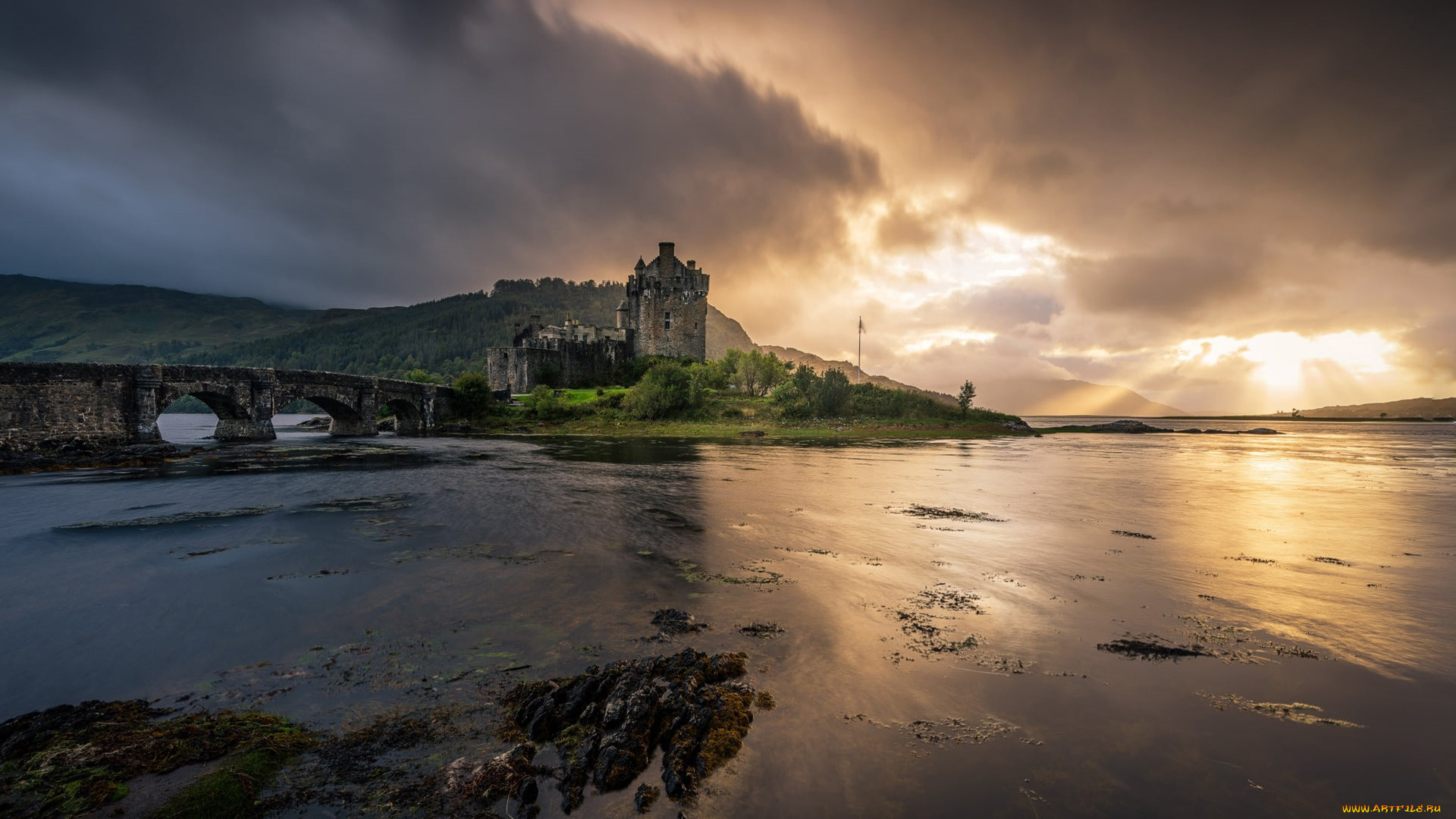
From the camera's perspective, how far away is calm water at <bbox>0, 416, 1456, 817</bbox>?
5.18 m

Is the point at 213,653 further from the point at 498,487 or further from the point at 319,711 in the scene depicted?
the point at 498,487

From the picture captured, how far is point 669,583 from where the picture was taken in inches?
442

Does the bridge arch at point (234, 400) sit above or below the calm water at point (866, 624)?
above

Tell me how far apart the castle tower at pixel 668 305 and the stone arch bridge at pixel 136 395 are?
45354 millimetres

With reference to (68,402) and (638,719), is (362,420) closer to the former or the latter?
(68,402)

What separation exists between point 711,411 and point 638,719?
235 ft

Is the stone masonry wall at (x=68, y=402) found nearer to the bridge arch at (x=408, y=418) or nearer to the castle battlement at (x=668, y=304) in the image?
the bridge arch at (x=408, y=418)

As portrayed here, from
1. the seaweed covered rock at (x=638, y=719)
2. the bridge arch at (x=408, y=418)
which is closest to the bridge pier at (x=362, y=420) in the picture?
the bridge arch at (x=408, y=418)

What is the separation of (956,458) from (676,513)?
29.1 meters

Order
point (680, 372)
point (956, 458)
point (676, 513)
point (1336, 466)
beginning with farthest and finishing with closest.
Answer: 1. point (680, 372)
2. point (956, 458)
3. point (1336, 466)
4. point (676, 513)

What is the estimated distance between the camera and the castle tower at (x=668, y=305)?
95.9 meters

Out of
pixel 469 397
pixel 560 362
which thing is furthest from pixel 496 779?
pixel 560 362

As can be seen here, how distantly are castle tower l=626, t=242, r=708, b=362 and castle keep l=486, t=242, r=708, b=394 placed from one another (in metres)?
0.13

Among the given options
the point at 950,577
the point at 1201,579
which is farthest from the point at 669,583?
the point at 1201,579
